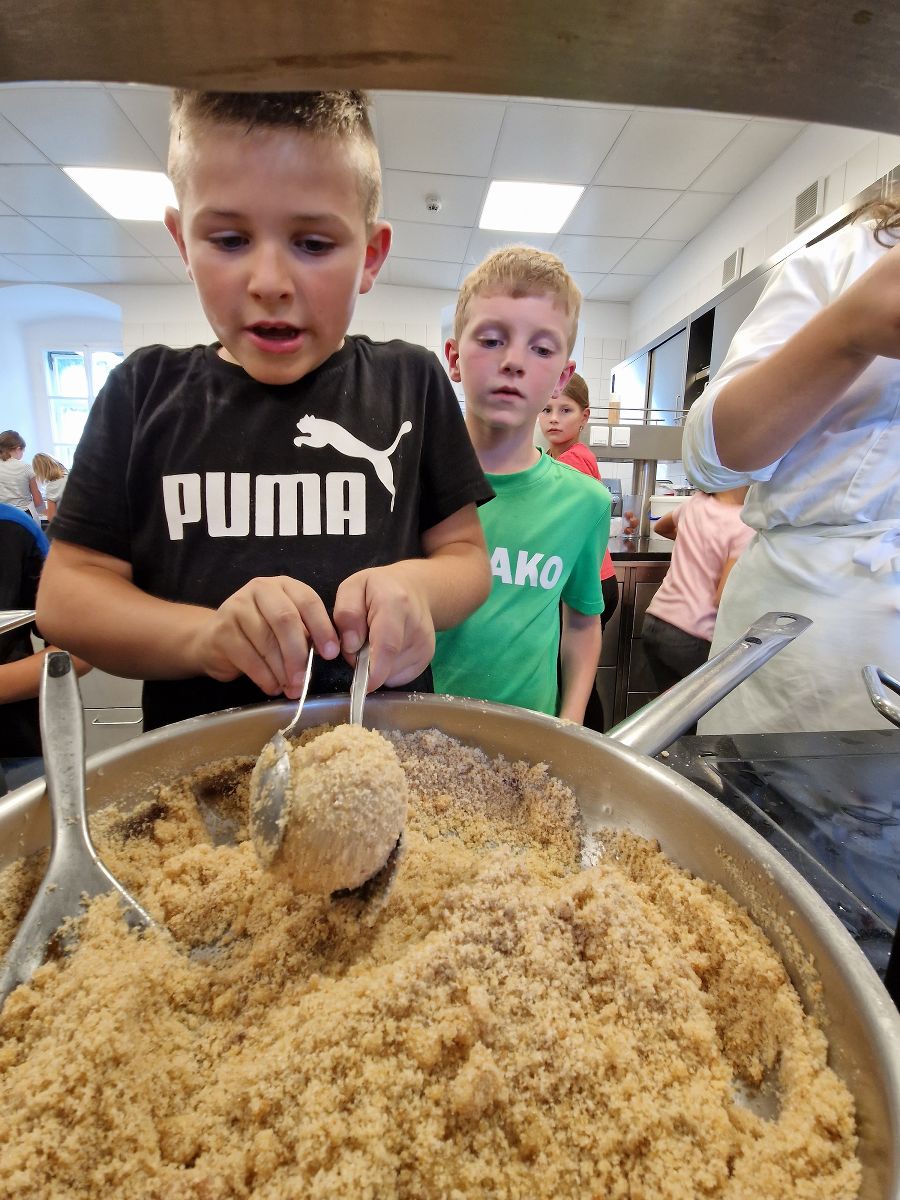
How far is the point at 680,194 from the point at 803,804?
3535 millimetres

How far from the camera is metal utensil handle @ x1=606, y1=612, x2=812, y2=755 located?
15.8 inches

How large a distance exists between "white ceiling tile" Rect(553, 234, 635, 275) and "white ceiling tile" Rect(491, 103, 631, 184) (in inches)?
28.4

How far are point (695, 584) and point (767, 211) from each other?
7.71 ft

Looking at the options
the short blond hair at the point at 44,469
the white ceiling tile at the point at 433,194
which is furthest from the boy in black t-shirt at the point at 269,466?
the short blond hair at the point at 44,469

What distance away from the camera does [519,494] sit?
839mm

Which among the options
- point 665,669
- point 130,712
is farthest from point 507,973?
point 130,712

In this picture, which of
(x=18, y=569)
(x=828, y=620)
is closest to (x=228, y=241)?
(x=828, y=620)

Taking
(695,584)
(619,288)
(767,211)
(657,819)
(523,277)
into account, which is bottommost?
(695,584)

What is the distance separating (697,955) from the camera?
280mm

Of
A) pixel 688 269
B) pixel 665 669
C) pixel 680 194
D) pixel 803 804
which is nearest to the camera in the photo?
pixel 803 804

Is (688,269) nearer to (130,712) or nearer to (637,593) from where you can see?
(637,593)

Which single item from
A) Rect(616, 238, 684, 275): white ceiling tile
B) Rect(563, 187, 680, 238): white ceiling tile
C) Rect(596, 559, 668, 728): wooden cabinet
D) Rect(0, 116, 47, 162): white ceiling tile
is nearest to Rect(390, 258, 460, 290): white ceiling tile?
Rect(563, 187, 680, 238): white ceiling tile

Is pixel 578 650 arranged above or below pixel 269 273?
below

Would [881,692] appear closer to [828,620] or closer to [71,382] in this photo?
[828,620]
